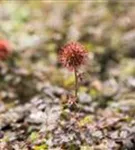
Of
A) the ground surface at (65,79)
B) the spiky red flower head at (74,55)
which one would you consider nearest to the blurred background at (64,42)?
the ground surface at (65,79)

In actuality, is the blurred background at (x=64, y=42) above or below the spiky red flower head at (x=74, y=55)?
above

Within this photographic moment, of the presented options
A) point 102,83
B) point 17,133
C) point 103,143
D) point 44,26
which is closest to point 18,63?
point 102,83

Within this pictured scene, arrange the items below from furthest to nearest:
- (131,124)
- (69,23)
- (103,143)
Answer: (69,23), (131,124), (103,143)

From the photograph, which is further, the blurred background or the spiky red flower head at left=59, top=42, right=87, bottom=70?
the blurred background

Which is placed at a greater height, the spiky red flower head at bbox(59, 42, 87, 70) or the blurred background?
the blurred background

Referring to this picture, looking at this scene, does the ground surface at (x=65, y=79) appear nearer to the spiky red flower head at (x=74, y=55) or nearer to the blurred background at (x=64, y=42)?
the blurred background at (x=64, y=42)

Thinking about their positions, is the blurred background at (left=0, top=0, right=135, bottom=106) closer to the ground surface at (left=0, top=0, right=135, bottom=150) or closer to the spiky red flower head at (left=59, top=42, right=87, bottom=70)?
the ground surface at (left=0, top=0, right=135, bottom=150)

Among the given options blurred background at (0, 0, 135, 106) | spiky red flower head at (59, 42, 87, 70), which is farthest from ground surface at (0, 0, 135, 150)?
spiky red flower head at (59, 42, 87, 70)

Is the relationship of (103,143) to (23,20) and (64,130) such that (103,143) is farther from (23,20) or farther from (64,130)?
(23,20)
